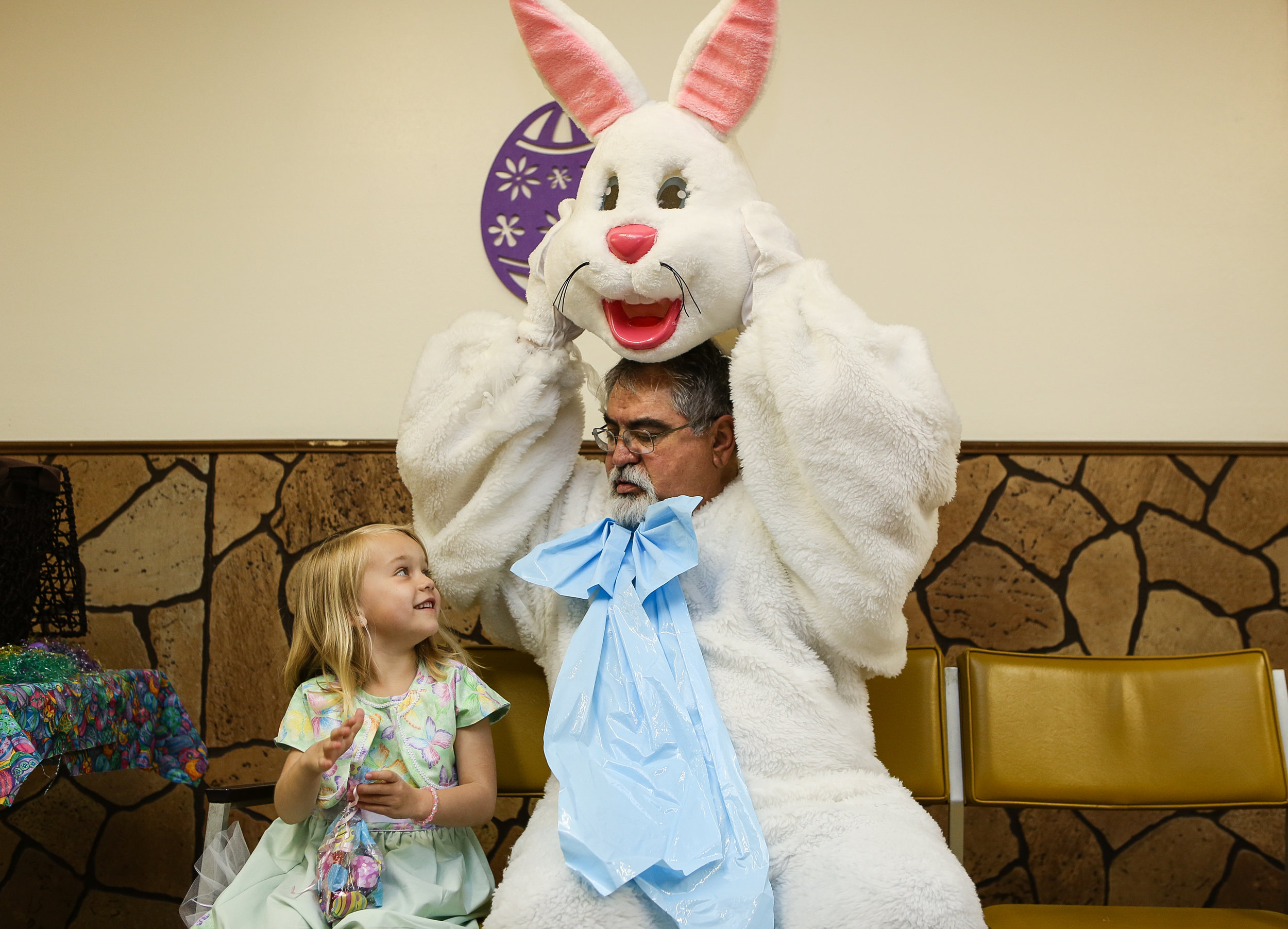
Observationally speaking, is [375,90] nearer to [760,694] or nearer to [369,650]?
[369,650]

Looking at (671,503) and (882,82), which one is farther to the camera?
(882,82)

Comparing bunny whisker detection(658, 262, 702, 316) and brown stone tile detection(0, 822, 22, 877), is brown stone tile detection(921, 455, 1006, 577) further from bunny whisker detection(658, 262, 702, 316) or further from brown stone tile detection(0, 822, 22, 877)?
brown stone tile detection(0, 822, 22, 877)

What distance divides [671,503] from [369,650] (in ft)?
1.98

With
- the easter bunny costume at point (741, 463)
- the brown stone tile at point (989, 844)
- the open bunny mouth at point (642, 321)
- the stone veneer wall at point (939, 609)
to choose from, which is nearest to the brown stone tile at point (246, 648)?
the stone veneer wall at point (939, 609)

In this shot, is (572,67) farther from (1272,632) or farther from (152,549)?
(1272,632)

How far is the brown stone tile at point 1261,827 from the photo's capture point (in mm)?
2404

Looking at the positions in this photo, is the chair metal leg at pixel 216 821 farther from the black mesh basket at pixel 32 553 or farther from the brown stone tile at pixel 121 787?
the brown stone tile at pixel 121 787

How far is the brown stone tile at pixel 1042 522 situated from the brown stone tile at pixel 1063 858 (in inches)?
23.9

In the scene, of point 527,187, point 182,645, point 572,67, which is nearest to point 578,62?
point 572,67

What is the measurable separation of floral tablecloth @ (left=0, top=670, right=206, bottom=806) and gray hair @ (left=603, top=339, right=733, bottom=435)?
44.1 inches

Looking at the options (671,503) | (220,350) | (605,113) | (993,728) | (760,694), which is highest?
(605,113)

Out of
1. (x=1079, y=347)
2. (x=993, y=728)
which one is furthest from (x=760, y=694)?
(x=1079, y=347)

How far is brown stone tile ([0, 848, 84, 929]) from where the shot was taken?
99.7 inches

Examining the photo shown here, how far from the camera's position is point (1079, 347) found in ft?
8.27
